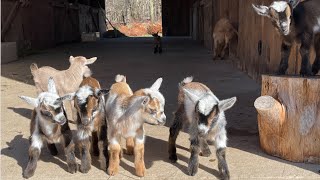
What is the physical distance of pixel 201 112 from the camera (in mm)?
3527

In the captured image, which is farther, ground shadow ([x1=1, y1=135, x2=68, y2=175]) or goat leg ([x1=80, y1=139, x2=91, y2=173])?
ground shadow ([x1=1, y1=135, x2=68, y2=175])

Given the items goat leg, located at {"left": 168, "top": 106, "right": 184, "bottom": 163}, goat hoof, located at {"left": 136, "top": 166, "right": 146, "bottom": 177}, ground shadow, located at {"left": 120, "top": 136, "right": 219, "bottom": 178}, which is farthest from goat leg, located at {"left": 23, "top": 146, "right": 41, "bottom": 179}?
goat leg, located at {"left": 168, "top": 106, "right": 184, "bottom": 163}

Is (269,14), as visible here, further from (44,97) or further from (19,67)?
(19,67)

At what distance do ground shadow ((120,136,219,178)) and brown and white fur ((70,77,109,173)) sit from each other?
34 cm

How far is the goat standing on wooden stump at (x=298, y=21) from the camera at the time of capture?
13.4 ft

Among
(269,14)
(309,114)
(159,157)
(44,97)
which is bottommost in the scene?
(159,157)

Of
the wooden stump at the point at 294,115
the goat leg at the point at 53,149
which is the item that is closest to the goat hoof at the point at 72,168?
the goat leg at the point at 53,149

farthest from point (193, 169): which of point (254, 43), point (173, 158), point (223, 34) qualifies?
point (223, 34)

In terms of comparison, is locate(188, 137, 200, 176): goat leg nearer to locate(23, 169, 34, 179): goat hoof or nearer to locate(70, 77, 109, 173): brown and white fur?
locate(70, 77, 109, 173): brown and white fur

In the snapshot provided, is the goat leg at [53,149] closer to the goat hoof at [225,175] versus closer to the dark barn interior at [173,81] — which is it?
the dark barn interior at [173,81]

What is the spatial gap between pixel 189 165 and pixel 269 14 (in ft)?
5.52

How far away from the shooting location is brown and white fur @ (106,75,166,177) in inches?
143

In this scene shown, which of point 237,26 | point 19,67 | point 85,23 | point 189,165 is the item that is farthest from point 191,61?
point 85,23

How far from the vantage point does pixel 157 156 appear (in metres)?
4.42
